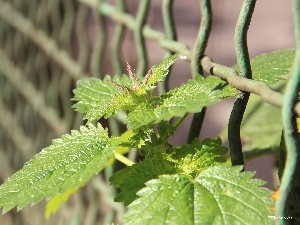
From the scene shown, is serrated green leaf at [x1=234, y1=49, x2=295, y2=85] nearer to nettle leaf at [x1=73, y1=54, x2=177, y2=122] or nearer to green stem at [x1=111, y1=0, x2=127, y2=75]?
nettle leaf at [x1=73, y1=54, x2=177, y2=122]

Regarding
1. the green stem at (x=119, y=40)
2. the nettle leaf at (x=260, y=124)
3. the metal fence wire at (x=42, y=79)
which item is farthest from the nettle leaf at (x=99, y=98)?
the metal fence wire at (x=42, y=79)

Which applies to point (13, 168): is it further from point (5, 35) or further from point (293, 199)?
point (293, 199)

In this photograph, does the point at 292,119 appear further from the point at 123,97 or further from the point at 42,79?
the point at 42,79

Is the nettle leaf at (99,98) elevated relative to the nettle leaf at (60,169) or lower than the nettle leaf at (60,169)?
elevated

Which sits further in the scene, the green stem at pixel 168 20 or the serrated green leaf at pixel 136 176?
the green stem at pixel 168 20

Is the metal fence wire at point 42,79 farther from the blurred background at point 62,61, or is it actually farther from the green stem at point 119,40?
the green stem at point 119,40

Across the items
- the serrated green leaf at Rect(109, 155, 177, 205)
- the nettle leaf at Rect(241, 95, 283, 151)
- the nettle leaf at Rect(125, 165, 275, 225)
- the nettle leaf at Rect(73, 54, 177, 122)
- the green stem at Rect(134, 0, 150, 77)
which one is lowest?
the nettle leaf at Rect(125, 165, 275, 225)

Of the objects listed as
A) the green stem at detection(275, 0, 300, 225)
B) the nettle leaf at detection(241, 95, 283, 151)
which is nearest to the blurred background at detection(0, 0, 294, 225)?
the nettle leaf at detection(241, 95, 283, 151)

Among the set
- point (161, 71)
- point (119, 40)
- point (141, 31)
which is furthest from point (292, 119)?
point (119, 40)
